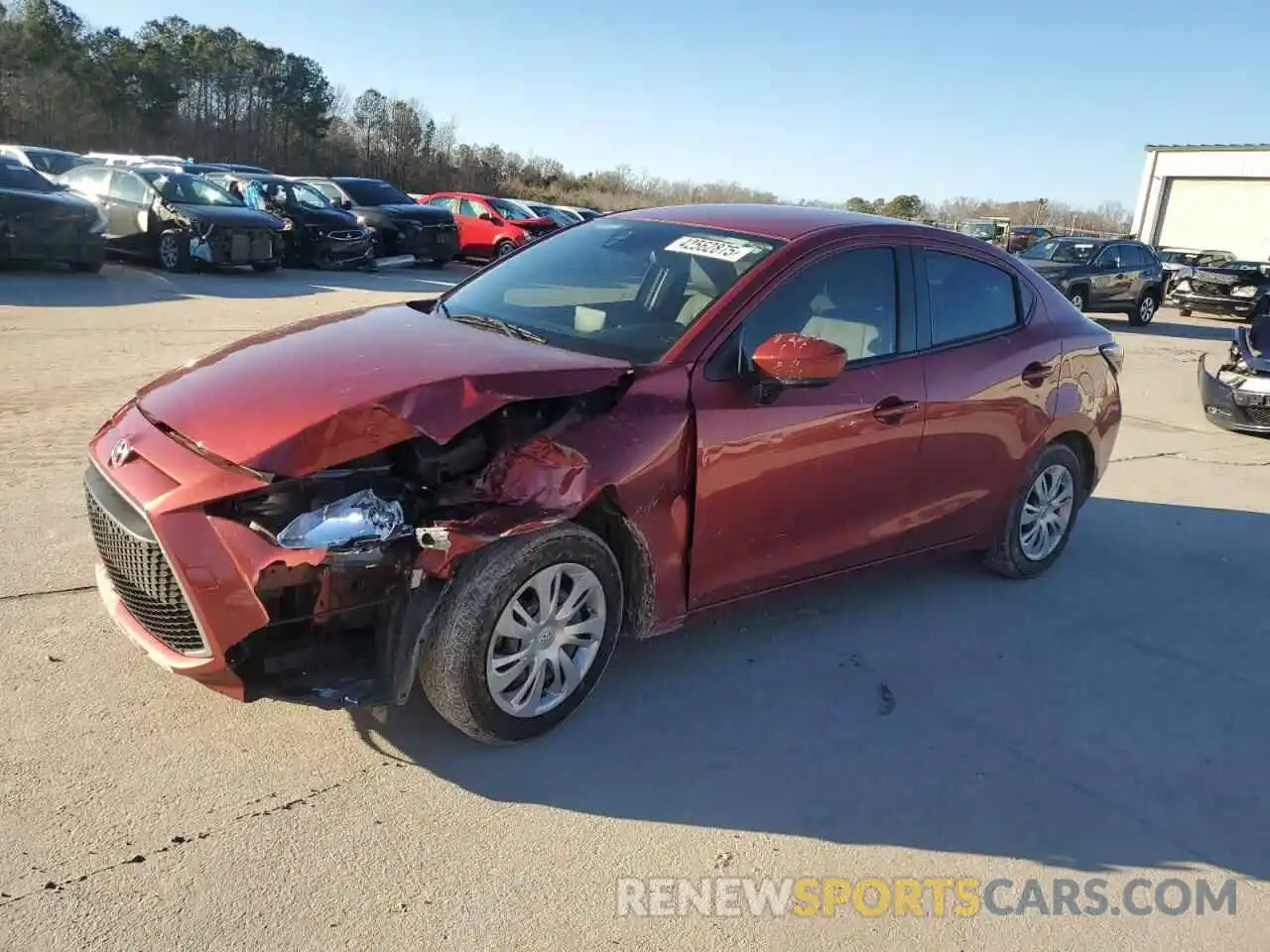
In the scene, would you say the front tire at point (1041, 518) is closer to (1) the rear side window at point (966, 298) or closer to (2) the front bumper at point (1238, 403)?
(1) the rear side window at point (966, 298)

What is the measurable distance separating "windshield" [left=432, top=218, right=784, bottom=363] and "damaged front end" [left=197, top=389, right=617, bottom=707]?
0.75m

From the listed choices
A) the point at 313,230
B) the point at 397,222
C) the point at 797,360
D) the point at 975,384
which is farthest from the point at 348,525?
the point at 397,222

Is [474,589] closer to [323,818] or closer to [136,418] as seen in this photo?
[323,818]

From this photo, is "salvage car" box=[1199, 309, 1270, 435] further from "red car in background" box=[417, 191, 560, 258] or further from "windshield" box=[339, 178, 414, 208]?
"windshield" box=[339, 178, 414, 208]

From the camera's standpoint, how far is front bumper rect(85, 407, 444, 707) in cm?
285

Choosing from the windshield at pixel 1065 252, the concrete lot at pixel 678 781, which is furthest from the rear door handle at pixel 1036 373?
the windshield at pixel 1065 252

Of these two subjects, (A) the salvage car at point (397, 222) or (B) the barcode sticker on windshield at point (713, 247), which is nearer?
(B) the barcode sticker on windshield at point (713, 247)

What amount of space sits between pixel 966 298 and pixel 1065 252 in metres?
17.4

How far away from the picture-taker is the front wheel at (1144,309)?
68.4 feet

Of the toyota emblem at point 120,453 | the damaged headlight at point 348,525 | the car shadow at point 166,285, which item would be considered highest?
the toyota emblem at point 120,453

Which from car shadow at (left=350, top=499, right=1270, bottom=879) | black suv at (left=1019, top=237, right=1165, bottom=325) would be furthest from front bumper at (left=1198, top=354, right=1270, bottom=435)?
black suv at (left=1019, top=237, right=1165, bottom=325)

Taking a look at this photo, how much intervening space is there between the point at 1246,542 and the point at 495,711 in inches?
215

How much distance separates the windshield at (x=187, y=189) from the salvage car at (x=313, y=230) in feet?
4.41

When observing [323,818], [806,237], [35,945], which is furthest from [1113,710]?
[35,945]
